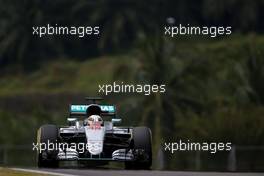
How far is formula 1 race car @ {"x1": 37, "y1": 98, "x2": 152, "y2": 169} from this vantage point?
96.7ft

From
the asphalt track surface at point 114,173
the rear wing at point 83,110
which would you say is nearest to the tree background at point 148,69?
the rear wing at point 83,110

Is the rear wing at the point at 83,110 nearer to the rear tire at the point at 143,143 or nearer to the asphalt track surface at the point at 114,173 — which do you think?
the rear tire at the point at 143,143

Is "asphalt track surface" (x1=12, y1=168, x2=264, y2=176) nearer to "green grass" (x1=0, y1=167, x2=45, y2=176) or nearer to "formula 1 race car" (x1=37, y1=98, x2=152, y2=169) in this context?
"green grass" (x1=0, y1=167, x2=45, y2=176)

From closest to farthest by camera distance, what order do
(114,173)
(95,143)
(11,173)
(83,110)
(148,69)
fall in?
(11,173), (114,173), (95,143), (83,110), (148,69)

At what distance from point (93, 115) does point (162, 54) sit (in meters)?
41.8

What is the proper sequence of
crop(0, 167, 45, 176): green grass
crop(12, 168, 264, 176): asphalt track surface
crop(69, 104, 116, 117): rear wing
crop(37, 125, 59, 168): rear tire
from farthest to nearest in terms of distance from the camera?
crop(69, 104, 116, 117): rear wing < crop(37, 125, 59, 168): rear tire < crop(12, 168, 264, 176): asphalt track surface < crop(0, 167, 45, 176): green grass

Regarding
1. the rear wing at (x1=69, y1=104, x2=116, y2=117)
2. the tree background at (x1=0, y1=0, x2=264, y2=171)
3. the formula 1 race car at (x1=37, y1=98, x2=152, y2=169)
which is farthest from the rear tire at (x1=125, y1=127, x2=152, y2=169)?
the tree background at (x1=0, y1=0, x2=264, y2=171)

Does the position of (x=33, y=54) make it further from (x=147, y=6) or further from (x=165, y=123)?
(x=165, y=123)

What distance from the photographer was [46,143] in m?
29.6

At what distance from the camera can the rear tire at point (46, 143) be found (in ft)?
97.1

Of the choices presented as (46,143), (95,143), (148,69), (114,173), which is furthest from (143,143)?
(148,69)

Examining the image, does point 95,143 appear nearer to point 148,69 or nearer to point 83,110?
point 83,110

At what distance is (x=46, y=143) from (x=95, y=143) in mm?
1169

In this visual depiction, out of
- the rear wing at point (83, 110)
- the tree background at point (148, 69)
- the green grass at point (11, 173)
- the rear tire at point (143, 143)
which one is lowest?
the green grass at point (11, 173)
